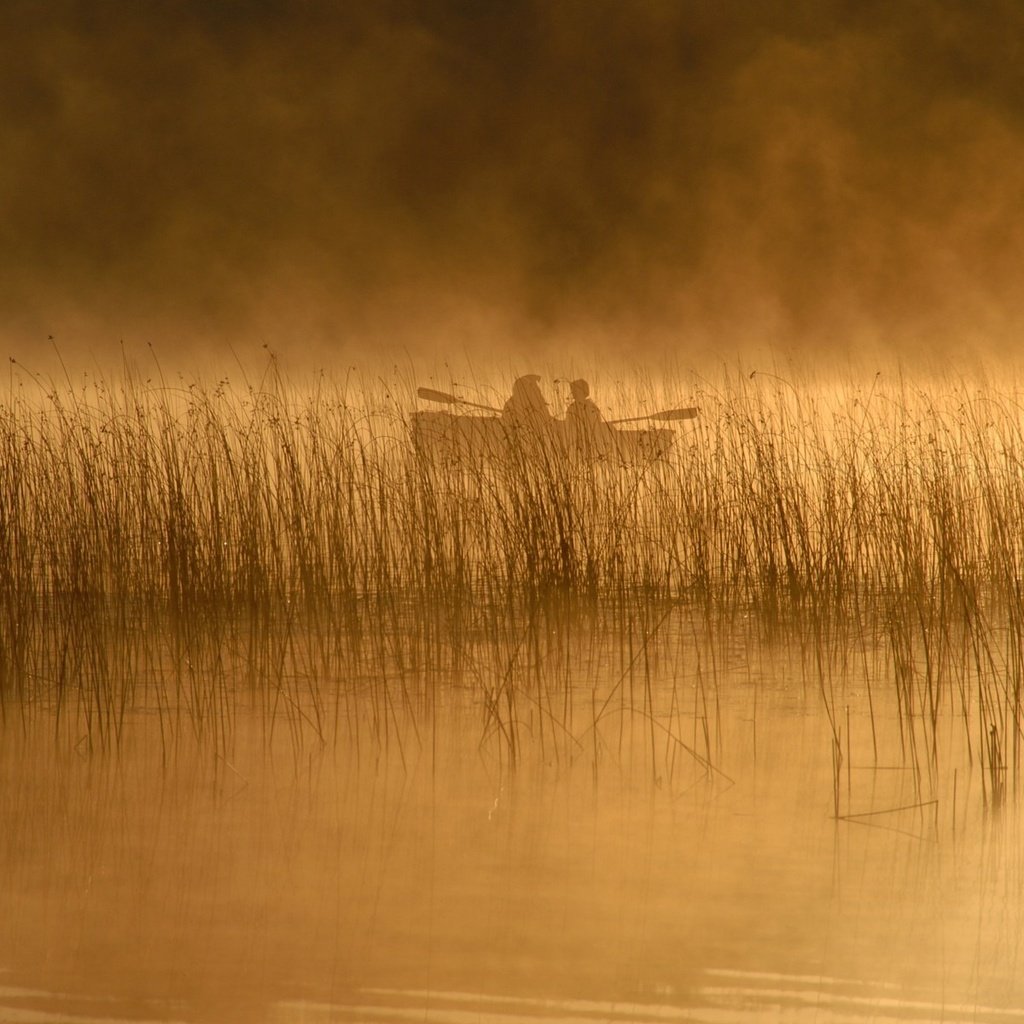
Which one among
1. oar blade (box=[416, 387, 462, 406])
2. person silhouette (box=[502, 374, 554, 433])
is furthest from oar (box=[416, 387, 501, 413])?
person silhouette (box=[502, 374, 554, 433])

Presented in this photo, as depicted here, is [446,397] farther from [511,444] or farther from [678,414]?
[511,444]

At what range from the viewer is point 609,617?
3801 millimetres

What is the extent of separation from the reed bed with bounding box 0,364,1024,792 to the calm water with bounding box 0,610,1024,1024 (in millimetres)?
252

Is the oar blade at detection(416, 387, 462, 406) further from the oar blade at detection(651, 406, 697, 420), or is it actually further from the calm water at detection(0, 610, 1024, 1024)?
the calm water at detection(0, 610, 1024, 1024)

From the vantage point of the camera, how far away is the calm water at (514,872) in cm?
140

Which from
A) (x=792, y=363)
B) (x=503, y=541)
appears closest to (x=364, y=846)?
(x=503, y=541)

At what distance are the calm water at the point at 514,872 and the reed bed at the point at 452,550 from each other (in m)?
0.25

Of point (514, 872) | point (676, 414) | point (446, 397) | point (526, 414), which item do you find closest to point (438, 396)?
point (446, 397)

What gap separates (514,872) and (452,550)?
75.6 inches

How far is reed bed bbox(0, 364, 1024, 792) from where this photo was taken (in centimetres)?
291

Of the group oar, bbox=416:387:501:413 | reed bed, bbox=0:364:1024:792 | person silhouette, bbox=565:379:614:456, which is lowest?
reed bed, bbox=0:364:1024:792

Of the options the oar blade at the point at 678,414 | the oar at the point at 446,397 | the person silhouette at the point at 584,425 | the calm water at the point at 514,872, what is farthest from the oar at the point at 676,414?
the calm water at the point at 514,872

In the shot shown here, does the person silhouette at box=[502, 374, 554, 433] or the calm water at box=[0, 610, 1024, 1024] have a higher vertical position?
the person silhouette at box=[502, 374, 554, 433]

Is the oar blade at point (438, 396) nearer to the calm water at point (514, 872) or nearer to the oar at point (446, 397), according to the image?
the oar at point (446, 397)
